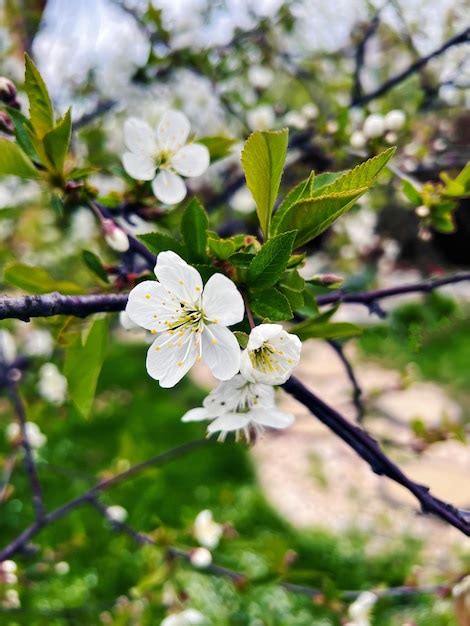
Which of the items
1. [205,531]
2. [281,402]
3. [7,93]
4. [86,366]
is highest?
[7,93]

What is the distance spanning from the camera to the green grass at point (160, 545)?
1468 mm

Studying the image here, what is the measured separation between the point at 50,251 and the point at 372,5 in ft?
9.15

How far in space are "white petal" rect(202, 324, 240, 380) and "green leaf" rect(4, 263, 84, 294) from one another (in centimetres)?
20

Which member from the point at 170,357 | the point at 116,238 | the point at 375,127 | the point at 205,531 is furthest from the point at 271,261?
the point at 205,531

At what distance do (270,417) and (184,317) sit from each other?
15 centimetres

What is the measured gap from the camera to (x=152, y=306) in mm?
543

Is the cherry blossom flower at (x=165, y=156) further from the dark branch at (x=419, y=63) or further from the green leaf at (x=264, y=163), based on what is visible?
the dark branch at (x=419, y=63)

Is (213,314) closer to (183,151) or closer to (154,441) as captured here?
(183,151)

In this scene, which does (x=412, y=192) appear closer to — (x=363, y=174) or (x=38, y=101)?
(x=363, y=174)

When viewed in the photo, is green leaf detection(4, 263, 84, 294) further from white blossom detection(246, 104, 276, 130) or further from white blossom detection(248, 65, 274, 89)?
white blossom detection(248, 65, 274, 89)

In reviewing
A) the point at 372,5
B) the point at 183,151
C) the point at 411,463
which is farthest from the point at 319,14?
the point at 183,151

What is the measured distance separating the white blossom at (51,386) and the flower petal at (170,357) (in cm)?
145

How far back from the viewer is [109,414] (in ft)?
11.8

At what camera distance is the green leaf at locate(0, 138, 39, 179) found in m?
0.57
